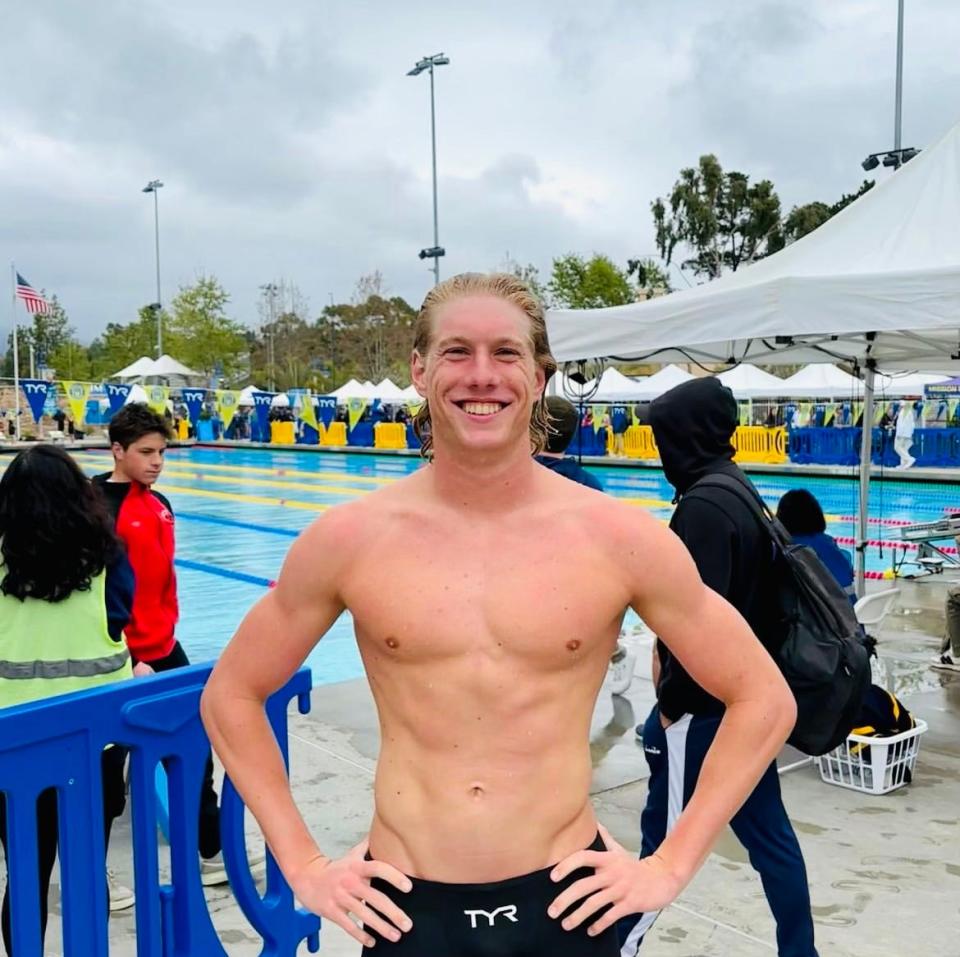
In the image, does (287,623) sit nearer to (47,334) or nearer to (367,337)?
(367,337)

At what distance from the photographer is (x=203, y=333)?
208 feet

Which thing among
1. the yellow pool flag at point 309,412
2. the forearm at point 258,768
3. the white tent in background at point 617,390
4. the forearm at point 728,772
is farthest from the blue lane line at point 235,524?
the yellow pool flag at point 309,412

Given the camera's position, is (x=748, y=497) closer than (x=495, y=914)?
No

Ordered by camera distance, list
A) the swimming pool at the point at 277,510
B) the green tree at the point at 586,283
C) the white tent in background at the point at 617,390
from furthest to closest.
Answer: the green tree at the point at 586,283 < the white tent in background at the point at 617,390 < the swimming pool at the point at 277,510

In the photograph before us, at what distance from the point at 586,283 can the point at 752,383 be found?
24117mm

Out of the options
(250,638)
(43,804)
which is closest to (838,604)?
(250,638)

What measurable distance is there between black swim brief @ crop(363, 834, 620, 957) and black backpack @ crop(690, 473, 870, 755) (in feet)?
5.25

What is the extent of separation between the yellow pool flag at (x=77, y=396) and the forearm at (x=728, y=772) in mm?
36264

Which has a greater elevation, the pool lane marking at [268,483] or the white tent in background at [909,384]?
the white tent in background at [909,384]

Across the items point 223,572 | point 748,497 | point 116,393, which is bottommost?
point 223,572

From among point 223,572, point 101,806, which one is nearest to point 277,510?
point 223,572

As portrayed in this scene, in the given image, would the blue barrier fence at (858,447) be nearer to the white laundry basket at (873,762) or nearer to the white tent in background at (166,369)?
the white laundry basket at (873,762)

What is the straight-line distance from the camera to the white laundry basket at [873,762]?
4.85 m

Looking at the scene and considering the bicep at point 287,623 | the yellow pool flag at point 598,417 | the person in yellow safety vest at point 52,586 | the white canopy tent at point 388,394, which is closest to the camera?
the bicep at point 287,623
